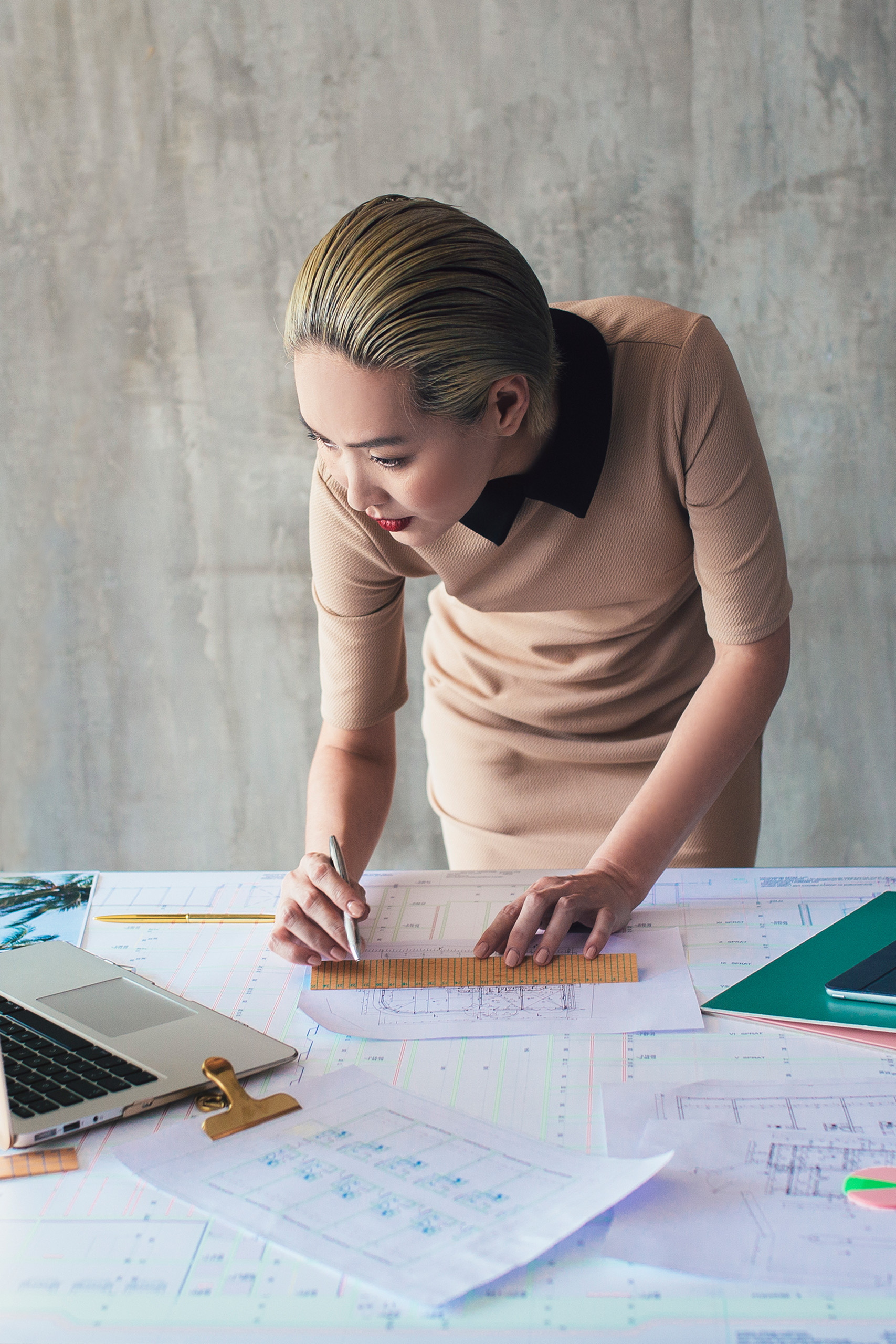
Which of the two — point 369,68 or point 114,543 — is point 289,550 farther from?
point 369,68

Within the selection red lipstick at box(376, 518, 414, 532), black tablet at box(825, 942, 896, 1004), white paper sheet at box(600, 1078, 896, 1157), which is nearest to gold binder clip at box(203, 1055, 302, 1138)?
white paper sheet at box(600, 1078, 896, 1157)

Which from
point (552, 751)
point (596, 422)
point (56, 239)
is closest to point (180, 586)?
point (56, 239)

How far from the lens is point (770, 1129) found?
89cm

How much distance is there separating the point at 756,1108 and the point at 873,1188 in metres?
0.13

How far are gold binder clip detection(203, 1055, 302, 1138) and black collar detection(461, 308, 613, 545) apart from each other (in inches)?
29.0

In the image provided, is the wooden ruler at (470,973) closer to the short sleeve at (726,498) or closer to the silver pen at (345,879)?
the silver pen at (345,879)

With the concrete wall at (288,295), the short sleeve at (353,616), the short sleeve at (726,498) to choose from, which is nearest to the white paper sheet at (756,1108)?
the short sleeve at (726,498)

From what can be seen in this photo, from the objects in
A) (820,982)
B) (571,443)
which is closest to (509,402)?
(571,443)

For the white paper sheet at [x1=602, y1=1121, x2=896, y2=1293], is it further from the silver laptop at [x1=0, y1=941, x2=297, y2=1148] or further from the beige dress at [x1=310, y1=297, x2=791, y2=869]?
the beige dress at [x1=310, y1=297, x2=791, y2=869]

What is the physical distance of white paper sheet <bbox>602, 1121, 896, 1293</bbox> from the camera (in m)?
0.74

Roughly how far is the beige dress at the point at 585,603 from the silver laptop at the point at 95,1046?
0.56 meters

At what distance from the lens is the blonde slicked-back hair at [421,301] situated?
45.4 inches

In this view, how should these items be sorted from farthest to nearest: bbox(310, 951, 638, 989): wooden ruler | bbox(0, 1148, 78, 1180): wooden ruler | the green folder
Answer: bbox(310, 951, 638, 989): wooden ruler, the green folder, bbox(0, 1148, 78, 1180): wooden ruler

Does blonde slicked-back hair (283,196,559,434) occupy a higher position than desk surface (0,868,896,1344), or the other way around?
blonde slicked-back hair (283,196,559,434)
